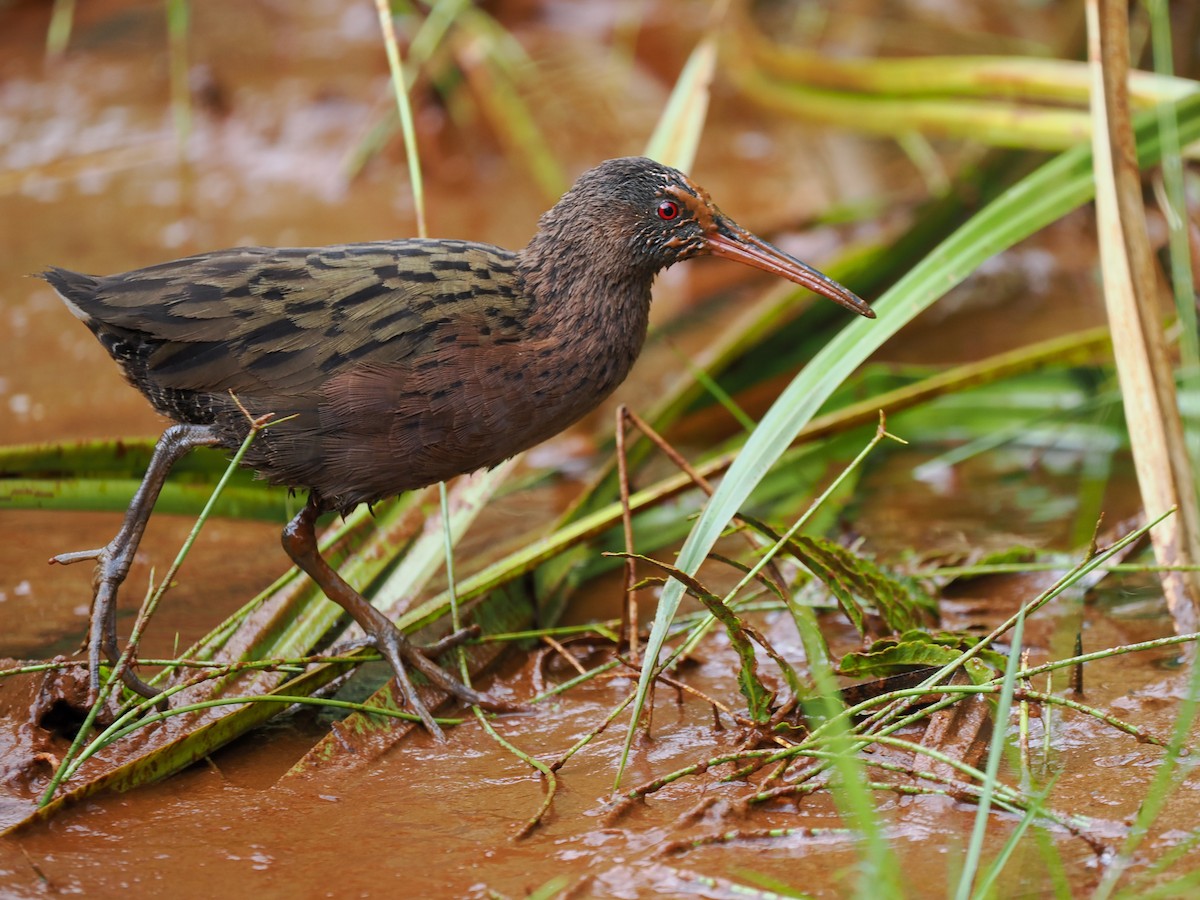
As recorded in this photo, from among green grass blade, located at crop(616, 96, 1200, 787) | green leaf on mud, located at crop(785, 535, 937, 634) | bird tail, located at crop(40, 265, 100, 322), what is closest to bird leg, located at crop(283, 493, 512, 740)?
green grass blade, located at crop(616, 96, 1200, 787)

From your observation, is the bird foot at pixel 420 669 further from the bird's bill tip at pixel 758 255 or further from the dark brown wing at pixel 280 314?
the bird's bill tip at pixel 758 255

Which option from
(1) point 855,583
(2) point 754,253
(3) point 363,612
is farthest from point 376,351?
(1) point 855,583

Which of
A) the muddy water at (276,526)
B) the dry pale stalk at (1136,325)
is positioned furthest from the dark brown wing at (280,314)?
the dry pale stalk at (1136,325)

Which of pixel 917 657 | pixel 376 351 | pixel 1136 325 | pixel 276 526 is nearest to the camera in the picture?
pixel 917 657

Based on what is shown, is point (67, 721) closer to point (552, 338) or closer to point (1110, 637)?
point (552, 338)

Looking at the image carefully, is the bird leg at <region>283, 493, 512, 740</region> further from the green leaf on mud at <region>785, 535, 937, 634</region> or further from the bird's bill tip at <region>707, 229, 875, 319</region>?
the bird's bill tip at <region>707, 229, 875, 319</region>

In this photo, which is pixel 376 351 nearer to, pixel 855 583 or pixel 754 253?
pixel 754 253
